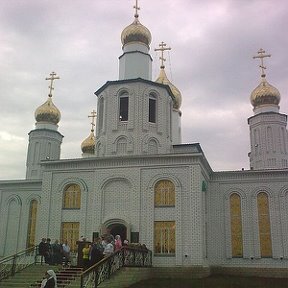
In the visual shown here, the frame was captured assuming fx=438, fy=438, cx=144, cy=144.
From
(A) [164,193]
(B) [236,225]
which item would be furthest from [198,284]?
(B) [236,225]

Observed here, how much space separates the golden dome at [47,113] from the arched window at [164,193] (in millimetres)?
14662

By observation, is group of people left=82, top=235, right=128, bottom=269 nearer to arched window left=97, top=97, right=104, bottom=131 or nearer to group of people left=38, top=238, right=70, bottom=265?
group of people left=38, top=238, right=70, bottom=265

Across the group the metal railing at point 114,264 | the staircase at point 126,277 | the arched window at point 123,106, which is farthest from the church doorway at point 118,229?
the arched window at point 123,106

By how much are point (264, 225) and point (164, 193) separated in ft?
21.5

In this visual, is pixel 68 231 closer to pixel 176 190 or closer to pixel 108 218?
pixel 108 218

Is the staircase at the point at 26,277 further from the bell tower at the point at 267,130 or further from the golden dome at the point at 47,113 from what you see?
the bell tower at the point at 267,130

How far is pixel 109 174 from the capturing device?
23234mm

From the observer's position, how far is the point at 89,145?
3812 cm

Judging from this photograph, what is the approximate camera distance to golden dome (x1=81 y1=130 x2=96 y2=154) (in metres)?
37.9

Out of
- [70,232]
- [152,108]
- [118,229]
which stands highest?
[152,108]

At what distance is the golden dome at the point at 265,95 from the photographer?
3133cm

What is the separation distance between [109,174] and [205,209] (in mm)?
5892

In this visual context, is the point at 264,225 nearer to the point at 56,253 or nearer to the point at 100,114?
the point at 100,114

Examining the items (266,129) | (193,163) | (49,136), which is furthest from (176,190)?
(49,136)
